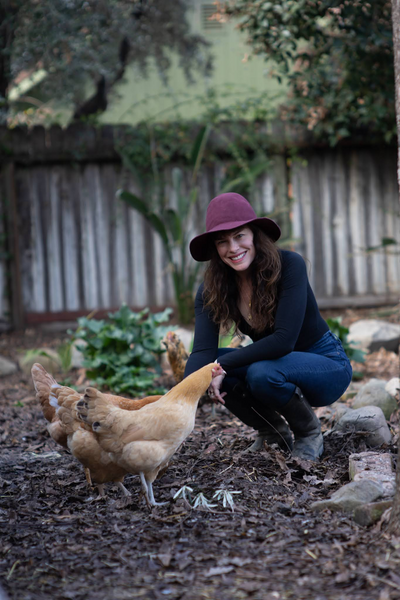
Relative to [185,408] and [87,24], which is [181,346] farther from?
[87,24]

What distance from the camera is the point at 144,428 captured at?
2.81 metres

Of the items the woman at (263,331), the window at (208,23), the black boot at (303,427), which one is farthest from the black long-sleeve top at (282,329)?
the window at (208,23)

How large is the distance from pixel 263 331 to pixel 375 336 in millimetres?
3400

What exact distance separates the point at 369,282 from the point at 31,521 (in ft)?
21.7

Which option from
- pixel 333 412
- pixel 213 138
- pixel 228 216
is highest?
pixel 213 138

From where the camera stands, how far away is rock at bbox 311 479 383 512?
8.46 ft

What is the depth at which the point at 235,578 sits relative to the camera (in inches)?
82.3

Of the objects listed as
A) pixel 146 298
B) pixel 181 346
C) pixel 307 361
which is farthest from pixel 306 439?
pixel 146 298

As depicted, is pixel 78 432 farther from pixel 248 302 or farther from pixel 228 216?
pixel 228 216

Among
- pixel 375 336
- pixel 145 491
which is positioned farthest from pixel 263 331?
pixel 375 336

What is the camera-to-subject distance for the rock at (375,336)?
256 inches

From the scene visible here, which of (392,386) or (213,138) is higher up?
(213,138)

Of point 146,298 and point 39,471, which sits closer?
point 39,471

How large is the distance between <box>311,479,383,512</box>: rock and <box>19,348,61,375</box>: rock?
4.14 metres
